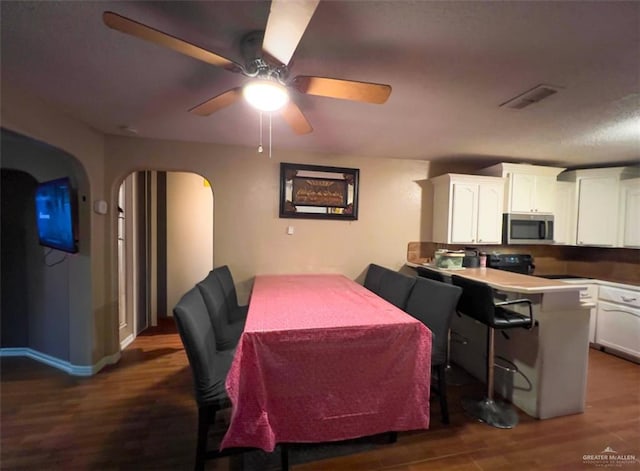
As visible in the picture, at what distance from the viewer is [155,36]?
105 centimetres

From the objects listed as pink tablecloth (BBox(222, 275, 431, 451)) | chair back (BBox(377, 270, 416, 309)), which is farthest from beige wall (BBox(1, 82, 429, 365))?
pink tablecloth (BBox(222, 275, 431, 451))

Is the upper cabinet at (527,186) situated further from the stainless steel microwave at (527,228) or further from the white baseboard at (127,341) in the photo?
the white baseboard at (127,341)

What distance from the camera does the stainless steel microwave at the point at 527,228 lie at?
11.5ft

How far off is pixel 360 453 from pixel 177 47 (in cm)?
233

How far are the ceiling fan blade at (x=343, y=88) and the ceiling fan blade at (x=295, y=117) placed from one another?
0.21 metres

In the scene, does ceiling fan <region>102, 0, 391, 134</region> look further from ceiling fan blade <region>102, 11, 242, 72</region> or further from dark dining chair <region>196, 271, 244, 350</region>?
dark dining chair <region>196, 271, 244, 350</region>

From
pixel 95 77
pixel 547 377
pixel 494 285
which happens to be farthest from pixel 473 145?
pixel 95 77

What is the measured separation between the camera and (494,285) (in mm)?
2230

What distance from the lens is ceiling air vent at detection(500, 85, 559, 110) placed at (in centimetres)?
169

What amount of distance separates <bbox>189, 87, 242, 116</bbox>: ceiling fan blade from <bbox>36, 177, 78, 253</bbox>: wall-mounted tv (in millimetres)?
1570

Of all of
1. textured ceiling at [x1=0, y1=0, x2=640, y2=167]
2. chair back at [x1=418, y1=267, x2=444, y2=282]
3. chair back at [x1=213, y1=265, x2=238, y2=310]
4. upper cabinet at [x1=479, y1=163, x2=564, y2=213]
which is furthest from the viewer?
upper cabinet at [x1=479, y1=163, x2=564, y2=213]

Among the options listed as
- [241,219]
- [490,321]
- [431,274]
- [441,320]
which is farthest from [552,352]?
[241,219]

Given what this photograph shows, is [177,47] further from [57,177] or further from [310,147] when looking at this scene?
[57,177]

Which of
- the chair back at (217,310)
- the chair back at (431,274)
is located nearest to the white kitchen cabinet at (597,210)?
the chair back at (431,274)
